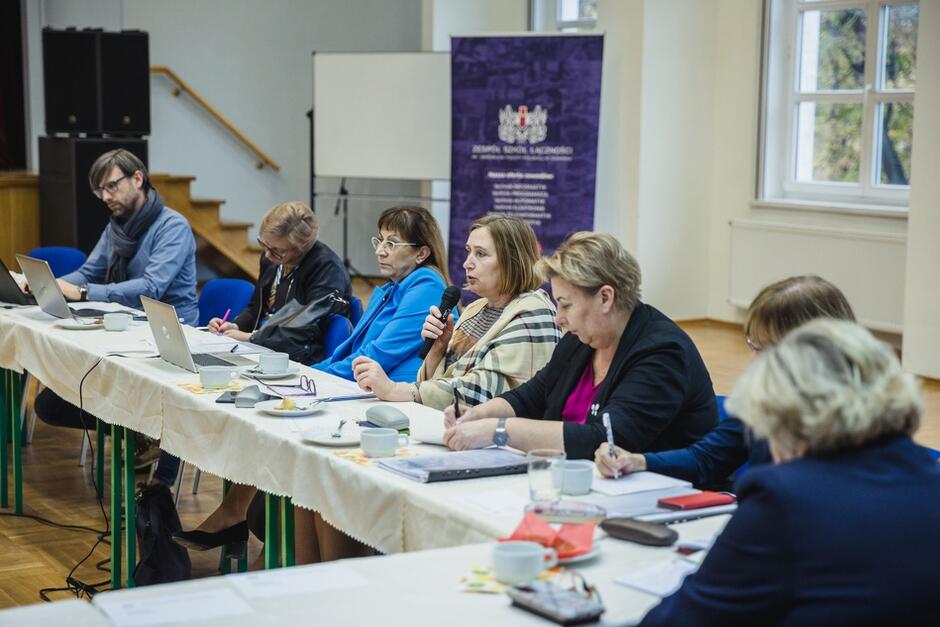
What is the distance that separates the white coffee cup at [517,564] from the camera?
185 centimetres

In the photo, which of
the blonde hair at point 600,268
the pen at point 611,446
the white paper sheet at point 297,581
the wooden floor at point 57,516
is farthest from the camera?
the wooden floor at point 57,516

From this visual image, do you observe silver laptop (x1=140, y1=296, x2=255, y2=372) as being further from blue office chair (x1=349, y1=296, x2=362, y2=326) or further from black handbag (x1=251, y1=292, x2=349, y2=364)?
blue office chair (x1=349, y1=296, x2=362, y2=326)

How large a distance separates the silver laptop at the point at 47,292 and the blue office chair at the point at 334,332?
3.20 ft

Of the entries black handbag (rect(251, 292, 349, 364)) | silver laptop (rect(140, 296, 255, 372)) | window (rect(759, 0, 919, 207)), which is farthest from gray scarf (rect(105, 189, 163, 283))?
window (rect(759, 0, 919, 207))

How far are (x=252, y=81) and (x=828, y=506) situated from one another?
32.7 feet

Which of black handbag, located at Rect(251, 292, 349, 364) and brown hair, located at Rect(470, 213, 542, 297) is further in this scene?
black handbag, located at Rect(251, 292, 349, 364)

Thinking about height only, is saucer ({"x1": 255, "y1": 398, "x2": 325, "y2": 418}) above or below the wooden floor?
above

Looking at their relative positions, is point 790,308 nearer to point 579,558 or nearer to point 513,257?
point 579,558

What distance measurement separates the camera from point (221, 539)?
3.63 meters

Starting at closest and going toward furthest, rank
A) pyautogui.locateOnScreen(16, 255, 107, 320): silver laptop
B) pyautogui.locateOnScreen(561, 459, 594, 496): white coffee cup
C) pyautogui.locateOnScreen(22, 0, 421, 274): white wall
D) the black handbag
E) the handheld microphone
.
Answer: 1. pyautogui.locateOnScreen(561, 459, 594, 496): white coffee cup
2. the handheld microphone
3. the black handbag
4. pyautogui.locateOnScreen(16, 255, 107, 320): silver laptop
5. pyautogui.locateOnScreen(22, 0, 421, 274): white wall

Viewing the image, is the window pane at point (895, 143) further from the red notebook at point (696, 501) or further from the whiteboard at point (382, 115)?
the red notebook at point (696, 501)

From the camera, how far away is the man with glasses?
17.1ft

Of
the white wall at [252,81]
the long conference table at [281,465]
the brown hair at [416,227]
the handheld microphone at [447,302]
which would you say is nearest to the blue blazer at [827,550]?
the long conference table at [281,465]

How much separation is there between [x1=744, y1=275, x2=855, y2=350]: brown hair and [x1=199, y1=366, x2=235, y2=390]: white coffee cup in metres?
1.67
